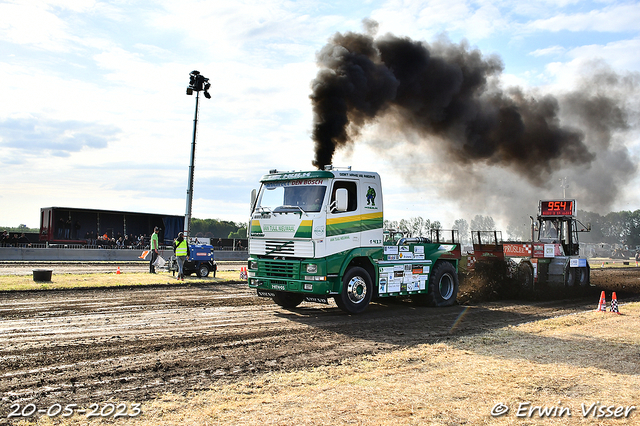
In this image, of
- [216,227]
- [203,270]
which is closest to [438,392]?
[203,270]

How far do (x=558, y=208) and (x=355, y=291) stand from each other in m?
12.4

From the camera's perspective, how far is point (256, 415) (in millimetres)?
4602

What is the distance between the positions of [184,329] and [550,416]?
6.43 m

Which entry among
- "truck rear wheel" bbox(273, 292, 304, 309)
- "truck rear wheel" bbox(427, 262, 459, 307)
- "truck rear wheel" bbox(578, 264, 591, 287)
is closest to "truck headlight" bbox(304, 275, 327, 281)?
"truck rear wheel" bbox(273, 292, 304, 309)

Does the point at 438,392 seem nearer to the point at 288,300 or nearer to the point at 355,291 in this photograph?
the point at 355,291

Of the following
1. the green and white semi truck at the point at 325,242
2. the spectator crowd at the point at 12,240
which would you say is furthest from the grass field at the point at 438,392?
the spectator crowd at the point at 12,240

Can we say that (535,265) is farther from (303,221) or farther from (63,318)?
(63,318)

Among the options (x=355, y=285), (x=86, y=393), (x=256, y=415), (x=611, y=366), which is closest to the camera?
(x=256, y=415)

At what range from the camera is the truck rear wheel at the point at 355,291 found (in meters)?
10.9

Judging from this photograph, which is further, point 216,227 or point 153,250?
point 216,227

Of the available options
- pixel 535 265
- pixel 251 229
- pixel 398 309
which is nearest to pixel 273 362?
pixel 251 229

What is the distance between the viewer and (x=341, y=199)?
34.4 feet

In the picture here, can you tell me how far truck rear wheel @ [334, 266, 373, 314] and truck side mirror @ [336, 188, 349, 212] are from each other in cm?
138

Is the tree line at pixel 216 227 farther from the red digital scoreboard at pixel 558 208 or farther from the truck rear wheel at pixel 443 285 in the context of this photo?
the truck rear wheel at pixel 443 285
